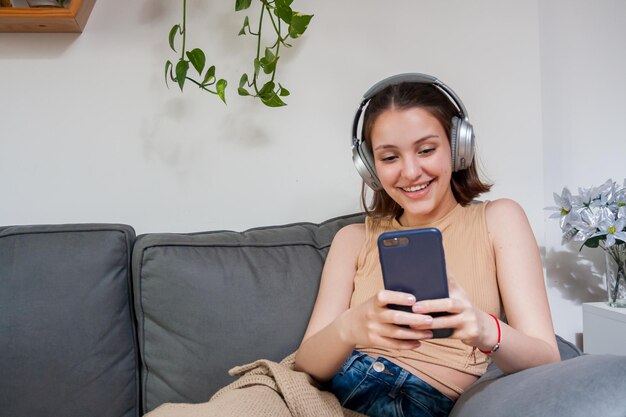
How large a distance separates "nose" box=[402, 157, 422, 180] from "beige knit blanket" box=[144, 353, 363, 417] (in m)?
0.41

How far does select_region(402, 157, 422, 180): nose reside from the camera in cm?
122

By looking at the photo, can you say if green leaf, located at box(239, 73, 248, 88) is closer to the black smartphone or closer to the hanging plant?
the hanging plant

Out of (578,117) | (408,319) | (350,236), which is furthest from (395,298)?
(578,117)

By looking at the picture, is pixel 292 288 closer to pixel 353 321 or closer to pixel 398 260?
pixel 353 321

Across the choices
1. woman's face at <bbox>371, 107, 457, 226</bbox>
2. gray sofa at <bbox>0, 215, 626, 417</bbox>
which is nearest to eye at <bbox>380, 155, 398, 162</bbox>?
woman's face at <bbox>371, 107, 457, 226</bbox>

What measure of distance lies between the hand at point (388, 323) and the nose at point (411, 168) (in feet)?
0.98

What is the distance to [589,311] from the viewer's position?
1771 millimetres

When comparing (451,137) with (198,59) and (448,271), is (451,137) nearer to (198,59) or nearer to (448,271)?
(448,271)

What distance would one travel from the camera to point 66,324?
1.35 m

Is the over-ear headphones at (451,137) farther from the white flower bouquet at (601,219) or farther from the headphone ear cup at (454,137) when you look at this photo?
the white flower bouquet at (601,219)

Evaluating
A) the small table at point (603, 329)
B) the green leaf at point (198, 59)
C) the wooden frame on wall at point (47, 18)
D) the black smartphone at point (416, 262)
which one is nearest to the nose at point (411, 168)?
the black smartphone at point (416, 262)

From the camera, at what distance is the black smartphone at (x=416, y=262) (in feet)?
2.92

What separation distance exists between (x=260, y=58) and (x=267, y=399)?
98 centimetres

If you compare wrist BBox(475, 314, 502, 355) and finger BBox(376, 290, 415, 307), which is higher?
finger BBox(376, 290, 415, 307)
